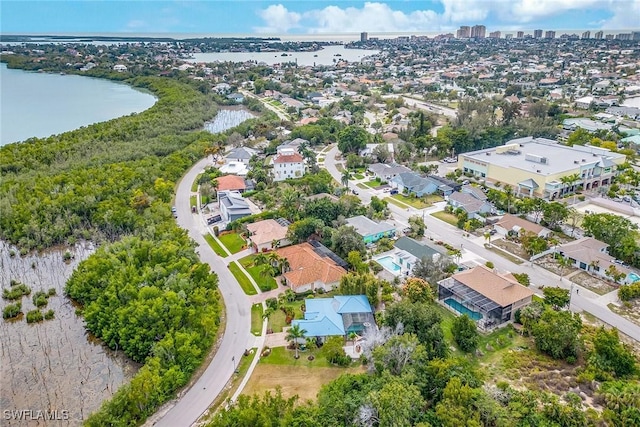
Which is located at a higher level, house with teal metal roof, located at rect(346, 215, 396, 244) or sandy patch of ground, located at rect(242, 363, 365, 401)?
house with teal metal roof, located at rect(346, 215, 396, 244)

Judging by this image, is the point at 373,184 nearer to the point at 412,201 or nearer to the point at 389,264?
the point at 412,201

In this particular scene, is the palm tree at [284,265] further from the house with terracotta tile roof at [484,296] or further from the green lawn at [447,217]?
the green lawn at [447,217]

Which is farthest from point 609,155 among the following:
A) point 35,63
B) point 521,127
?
point 35,63

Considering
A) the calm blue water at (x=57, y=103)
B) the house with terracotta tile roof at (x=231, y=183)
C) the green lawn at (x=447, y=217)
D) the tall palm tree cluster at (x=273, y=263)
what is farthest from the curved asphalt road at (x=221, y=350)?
the calm blue water at (x=57, y=103)

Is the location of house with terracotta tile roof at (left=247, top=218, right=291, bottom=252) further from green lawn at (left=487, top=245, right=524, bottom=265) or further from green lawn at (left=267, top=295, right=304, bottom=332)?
green lawn at (left=487, top=245, right=524, bottom=265)

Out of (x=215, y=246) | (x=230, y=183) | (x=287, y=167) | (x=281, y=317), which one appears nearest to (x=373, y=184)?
(x=287, y=167)

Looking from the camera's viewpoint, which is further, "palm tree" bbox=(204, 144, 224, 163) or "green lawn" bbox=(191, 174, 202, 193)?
"palm tree" bbox=(204, 144, 224, 163)

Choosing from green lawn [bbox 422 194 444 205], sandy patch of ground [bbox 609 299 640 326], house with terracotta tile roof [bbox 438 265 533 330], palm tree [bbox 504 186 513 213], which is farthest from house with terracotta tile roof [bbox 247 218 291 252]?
sandy patch of ground [bbox 609 299 640 326]

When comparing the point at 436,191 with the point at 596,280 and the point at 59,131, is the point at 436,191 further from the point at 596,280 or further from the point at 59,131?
the point at 59,131
